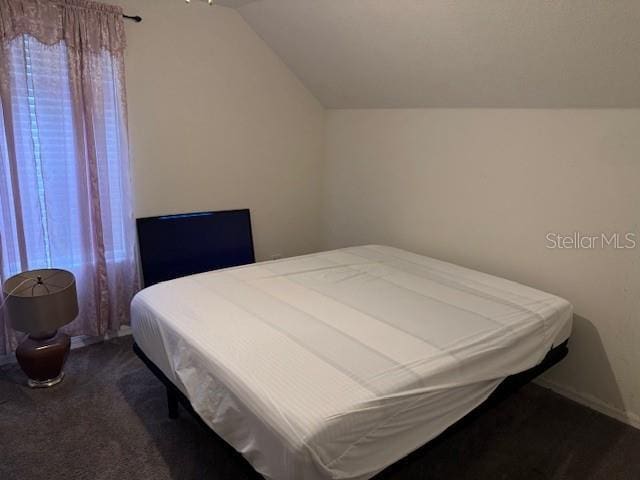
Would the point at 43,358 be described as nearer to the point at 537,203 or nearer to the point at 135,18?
the point at 135,18

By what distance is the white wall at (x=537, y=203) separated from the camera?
2.26 m

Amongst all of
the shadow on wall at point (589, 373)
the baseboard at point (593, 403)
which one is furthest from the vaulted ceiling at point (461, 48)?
the baseboard at point (593, 403)

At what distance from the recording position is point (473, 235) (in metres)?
2.88

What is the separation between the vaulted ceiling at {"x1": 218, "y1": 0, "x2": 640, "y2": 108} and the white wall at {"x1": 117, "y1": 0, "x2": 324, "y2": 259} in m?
0.22

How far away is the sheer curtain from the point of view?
7.68ft

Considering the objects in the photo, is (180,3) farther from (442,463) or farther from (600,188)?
(442,463)

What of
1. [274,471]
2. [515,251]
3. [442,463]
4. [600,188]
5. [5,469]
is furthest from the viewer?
[515,251]

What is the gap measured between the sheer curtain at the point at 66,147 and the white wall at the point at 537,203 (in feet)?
6.18

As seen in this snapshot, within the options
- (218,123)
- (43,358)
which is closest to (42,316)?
(43,358)

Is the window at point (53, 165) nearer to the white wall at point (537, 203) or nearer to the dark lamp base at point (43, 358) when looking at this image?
the dark lamp base at point (43, 358)

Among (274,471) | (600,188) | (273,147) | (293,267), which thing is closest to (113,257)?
(293,267)

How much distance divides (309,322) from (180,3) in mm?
2274

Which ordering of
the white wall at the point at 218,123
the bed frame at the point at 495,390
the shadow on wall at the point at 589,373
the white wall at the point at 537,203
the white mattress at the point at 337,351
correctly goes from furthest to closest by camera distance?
1. the white wall at the point at 218,123
2. the shadow on wall at the point at 589,373
3. the white wall at the point at 537,203
4. the bed frame at the point at 495,390
5. the white mattress at the point at 337,351

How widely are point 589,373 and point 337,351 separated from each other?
5.49ft
